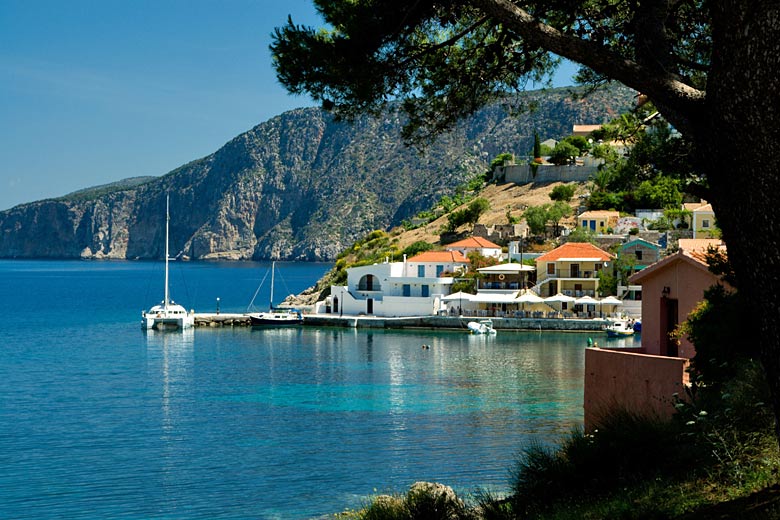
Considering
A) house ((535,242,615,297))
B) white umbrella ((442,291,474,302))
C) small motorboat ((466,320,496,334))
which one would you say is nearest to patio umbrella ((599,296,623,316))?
house ((535,242,615,297))

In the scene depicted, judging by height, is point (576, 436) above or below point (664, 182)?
below

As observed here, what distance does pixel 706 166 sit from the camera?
18.5 ft

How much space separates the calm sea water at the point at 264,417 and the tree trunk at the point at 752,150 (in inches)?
448

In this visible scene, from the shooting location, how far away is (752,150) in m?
5.23

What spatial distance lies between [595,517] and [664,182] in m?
65.8

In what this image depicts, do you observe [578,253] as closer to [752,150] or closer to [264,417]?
[264,417]

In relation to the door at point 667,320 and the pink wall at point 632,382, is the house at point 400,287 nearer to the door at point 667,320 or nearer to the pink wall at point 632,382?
the door at point 667,320

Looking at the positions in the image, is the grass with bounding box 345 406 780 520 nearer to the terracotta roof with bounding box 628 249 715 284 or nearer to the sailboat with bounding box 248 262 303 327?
the terracotta roof with bounding box 628 249 715 284

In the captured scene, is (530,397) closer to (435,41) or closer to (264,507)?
(264,507)

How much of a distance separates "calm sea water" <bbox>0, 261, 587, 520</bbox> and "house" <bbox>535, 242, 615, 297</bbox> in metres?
6.55

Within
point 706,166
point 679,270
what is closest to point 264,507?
point 679,270

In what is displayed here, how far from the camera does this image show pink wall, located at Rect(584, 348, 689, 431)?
40.7ft

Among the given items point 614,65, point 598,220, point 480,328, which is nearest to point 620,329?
point 480,328

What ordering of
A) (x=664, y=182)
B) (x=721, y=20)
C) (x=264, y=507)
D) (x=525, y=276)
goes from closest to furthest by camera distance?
(x=721, y=20)
(x=264, y=507)
(x=525, y=276)
(x=664, y=182)
